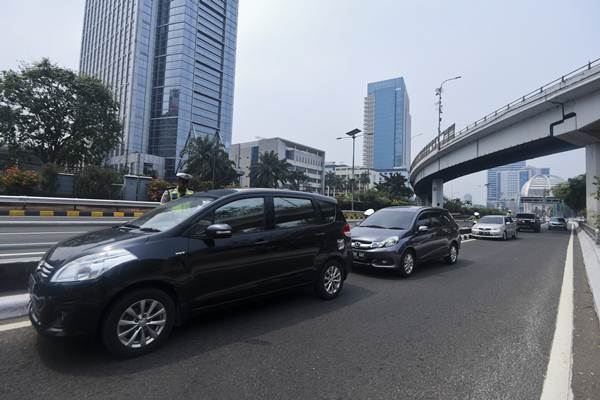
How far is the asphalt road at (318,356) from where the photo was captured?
2.81 m

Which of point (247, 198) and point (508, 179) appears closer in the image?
point (247, 198)

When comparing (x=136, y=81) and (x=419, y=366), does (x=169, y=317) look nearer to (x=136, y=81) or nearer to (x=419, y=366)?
(x=419, y=366)

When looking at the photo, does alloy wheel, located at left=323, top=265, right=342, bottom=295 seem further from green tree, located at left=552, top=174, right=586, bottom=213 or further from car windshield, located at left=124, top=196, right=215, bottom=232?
green tree, located at left=552, top=174, right=586, bottom=213

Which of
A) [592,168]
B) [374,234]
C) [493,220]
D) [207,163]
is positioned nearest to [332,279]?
[374,234]

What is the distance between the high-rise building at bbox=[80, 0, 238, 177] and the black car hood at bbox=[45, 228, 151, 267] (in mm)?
85964

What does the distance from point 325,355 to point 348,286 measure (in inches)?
121

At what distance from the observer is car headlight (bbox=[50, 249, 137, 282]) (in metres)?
3.06

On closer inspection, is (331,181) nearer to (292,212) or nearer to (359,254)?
(359,254)

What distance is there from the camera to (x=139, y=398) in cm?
263

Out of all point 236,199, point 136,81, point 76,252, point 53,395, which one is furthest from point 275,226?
point 136,81

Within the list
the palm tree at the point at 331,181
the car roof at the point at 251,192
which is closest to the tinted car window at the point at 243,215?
the car roof at the point at 251,192

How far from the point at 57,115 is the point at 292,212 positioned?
42.5 m

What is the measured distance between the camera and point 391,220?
8383mm

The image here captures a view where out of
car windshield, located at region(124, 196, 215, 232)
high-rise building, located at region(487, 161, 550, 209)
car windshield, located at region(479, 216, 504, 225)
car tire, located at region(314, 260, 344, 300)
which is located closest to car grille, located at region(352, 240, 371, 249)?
car tire, located at region(314, 260, 344, 300)
